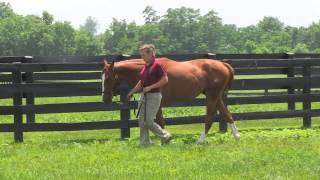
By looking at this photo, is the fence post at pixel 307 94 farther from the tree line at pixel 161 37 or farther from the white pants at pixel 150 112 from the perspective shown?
the tree line at pixel 161 37

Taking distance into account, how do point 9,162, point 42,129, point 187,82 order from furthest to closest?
point 42,129 → point 187,82 → point 9,162

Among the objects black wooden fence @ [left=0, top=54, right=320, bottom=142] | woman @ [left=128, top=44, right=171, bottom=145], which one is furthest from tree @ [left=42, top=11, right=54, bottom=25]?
woman @ [left=128, top=44, right=171, bottom=145]

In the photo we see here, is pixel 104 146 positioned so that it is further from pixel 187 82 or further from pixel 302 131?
pixel 302 131

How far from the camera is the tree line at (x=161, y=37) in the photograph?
4483 inches

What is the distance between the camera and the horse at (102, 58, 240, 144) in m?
10.3

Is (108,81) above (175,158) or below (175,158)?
above

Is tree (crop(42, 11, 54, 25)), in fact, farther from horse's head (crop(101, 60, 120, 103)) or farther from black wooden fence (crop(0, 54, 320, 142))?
horse's head (crop(101, 60, 120, 103))

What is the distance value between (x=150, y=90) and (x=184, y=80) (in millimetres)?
1073

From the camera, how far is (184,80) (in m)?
10.7

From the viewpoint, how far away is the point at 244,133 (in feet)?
40.3

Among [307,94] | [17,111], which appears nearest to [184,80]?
[17,111]

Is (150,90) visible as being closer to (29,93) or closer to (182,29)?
(29,93)

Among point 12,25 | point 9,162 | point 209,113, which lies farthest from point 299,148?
point 12,25

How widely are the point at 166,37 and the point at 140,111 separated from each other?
117711mm
